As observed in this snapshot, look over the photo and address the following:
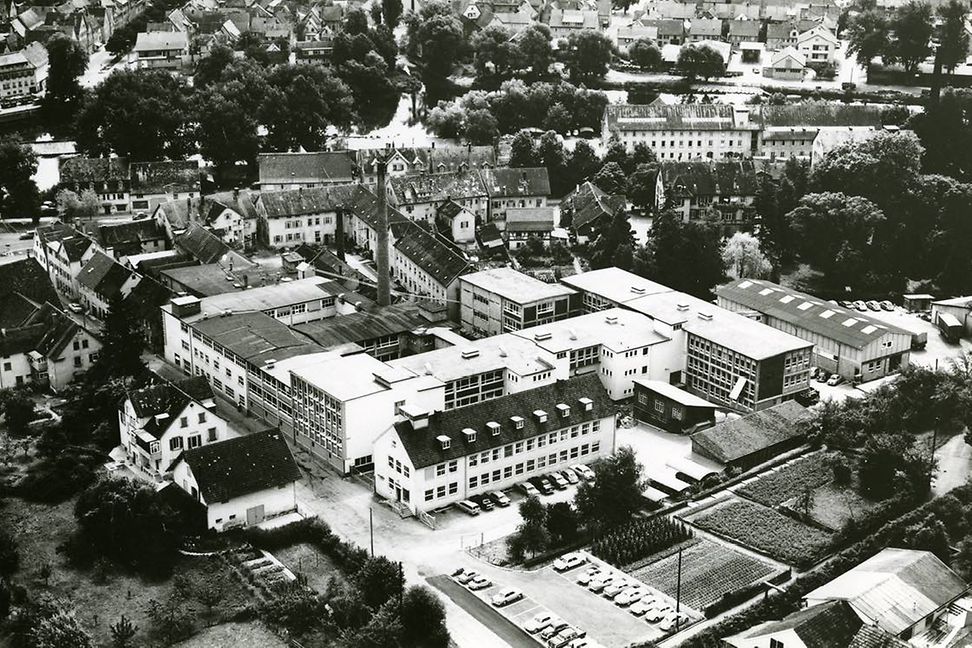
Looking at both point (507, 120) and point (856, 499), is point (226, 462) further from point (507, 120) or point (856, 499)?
point (507, 120)

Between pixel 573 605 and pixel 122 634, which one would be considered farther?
pixel 573 605

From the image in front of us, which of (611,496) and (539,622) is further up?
(611,496)

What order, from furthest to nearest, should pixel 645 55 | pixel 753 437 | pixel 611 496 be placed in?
pixel 645 55 → pixel 753 437 → pixel 611 496

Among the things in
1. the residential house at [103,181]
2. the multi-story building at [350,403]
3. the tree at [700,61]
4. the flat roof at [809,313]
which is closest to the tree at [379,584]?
the multi-story building at [350,403]

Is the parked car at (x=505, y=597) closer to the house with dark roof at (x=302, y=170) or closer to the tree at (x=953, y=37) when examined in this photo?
the house with dark roof at (x=302, y=170)

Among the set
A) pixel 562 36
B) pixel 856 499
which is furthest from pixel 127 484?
pixel 562 36

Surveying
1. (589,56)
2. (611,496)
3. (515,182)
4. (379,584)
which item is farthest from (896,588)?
(589,56)

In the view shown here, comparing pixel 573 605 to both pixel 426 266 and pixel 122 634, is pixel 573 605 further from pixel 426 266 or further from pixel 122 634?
pixel 426 266

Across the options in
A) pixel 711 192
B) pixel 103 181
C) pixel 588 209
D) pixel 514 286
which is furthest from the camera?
pixel 103 181
